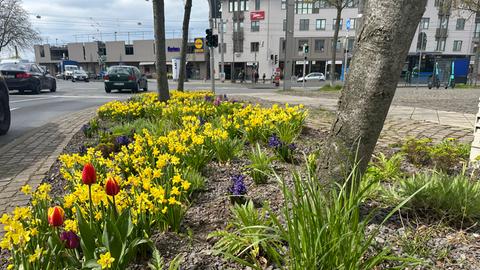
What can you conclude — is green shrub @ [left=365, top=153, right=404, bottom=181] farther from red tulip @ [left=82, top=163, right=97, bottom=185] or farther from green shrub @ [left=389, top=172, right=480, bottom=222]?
red tulip @ [left=82, top=163, right=97, bottom=185]

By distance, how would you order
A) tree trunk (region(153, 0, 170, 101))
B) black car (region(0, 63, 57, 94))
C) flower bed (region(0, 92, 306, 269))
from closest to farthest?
flower bed (region(0, 92, 306, 269)), tree trunk (region(153, 0, 170, 101)), black car (region(0, 63, 57, 94))

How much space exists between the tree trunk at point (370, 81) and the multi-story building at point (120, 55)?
62741mm

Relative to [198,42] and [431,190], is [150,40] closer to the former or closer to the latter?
[198,42]

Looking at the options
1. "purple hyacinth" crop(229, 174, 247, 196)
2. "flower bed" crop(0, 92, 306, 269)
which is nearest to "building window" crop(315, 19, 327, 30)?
Result: "flower bed" crop(0, 92, 306, 269)

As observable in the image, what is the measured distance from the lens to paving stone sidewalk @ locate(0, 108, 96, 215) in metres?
3.44

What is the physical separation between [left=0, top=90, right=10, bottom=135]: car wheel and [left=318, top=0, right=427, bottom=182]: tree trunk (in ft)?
22.5

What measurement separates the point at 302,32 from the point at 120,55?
43.6 meters

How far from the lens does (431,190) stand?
2.35m

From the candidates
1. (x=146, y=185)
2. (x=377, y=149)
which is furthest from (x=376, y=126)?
(x=377, y=149)

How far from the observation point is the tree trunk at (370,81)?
1.85 metres

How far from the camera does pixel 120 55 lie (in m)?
78.6

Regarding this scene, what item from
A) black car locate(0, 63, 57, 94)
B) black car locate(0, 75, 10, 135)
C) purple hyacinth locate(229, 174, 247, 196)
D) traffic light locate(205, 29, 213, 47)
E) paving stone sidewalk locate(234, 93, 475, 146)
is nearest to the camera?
purple hyacinth locate(229, 174, 247, 196)

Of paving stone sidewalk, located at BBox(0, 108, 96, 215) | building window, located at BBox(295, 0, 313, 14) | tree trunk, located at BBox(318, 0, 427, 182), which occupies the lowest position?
paving stone sidewalk, located at BBox(0, 108, 96, 215)

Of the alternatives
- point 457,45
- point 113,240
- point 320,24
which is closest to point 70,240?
point 113,240
